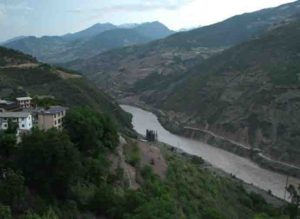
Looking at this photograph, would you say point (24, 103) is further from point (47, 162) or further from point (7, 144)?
point (47, 162)

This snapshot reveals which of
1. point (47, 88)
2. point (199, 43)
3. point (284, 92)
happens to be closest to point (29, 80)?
point (47, 88)

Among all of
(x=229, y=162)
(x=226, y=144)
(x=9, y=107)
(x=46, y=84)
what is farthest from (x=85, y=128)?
(x=226, y=144)

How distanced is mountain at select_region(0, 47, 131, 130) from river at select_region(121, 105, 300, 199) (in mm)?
8129

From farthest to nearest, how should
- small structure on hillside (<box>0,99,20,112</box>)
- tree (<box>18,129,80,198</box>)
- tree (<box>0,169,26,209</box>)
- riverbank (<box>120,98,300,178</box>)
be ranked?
riverbank (<box>120,98,300,178</box>) → small structure on hillside (<box>0,99,20,112</box>) → tree (<box>18,129,80,198</box>) → tree (<box>0,169,26,209</box>)

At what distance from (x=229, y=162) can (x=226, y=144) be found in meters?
7.59

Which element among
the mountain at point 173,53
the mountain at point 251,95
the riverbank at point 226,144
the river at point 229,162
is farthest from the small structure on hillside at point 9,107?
the mountain at point 173,53

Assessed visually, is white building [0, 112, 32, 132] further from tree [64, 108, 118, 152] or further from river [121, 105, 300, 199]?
river [121, 105, 300, 199]

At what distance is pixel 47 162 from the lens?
18.9m

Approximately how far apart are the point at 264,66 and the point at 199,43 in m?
60.2

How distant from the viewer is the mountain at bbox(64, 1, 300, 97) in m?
112

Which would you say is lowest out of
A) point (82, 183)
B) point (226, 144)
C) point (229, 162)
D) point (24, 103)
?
point (229, 162)

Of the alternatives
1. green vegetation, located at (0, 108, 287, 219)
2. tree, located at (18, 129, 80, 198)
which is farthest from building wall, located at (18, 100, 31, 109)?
tree, located at (18, 129, 80, 198)

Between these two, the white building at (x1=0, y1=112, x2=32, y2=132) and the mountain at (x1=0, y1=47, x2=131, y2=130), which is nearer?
the white building at (x1=0, y1=112, x2=32, y2=132)

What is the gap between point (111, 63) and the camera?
14038cm
